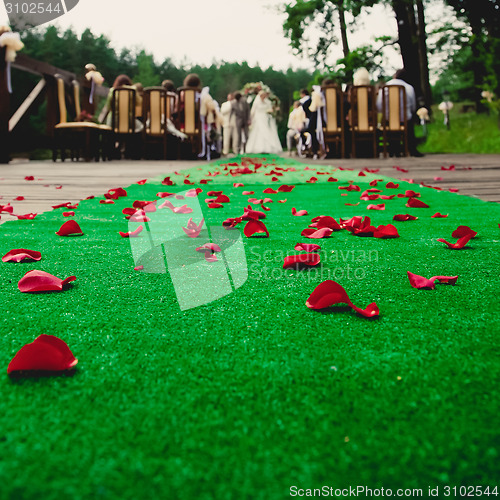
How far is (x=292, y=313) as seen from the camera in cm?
105

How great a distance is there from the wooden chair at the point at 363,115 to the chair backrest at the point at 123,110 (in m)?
4.34

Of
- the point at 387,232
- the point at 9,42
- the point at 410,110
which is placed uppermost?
the point at 9,42

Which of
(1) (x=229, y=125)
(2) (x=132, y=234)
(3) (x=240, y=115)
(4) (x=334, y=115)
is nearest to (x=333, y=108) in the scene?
(4) (x=334, y=115)

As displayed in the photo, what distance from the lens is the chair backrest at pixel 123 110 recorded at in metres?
10.1

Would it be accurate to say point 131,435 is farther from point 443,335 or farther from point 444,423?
point 443,335

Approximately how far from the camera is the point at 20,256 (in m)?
1.49

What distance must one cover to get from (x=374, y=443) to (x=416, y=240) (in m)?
1.38

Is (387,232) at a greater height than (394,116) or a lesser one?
lesser

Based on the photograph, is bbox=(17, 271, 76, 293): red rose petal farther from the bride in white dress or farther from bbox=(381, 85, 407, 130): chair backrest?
the bride in white dress

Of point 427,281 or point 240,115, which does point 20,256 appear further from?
point 240,115

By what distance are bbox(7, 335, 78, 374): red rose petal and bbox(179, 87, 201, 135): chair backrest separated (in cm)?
1018

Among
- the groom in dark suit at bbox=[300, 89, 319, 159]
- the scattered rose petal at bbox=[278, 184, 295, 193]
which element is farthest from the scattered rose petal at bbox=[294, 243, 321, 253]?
the groom in dark suit at bbox=[300, 89, 319, 159]

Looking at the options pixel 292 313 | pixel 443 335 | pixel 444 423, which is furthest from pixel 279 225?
pixel 444 423

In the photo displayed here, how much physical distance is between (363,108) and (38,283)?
9309 millimetres
